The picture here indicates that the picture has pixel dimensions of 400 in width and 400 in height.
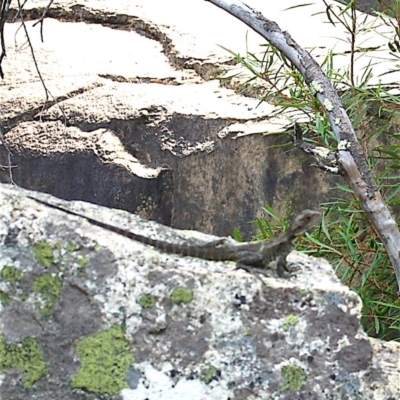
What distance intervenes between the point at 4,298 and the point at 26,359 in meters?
0.14

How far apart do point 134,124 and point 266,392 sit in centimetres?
254

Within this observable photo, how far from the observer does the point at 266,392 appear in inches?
66.3

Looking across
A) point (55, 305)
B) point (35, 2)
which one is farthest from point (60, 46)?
point (55, 305)

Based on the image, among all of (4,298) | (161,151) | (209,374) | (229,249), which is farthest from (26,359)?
(161,151)

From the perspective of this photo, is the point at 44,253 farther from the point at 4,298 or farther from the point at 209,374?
the point at 209,374

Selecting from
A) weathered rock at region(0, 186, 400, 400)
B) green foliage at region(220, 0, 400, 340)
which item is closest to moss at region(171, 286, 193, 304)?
weathered rock at region(0, 186, 400, 400)

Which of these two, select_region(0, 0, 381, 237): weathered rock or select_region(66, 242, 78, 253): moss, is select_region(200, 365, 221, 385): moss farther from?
select_region(0, 0, 381, 237): weathered rock

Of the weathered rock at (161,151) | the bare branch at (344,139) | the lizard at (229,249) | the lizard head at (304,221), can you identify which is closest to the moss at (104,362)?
the lizard at (229,249)

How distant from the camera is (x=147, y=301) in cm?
172

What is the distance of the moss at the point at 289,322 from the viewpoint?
5.66 ft

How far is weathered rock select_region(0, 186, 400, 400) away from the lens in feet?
5.52

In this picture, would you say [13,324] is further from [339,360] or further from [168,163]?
[168,163]

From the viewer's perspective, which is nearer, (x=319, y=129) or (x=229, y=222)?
(x=319, y=129)

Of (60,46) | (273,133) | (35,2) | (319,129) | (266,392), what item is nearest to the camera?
(266,392)
